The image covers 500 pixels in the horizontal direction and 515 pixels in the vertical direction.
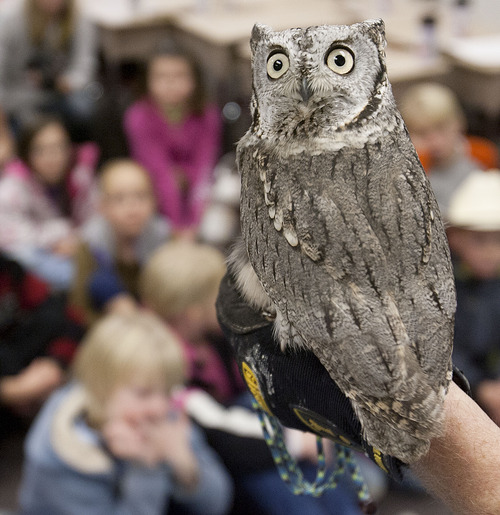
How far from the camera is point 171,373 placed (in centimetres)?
182

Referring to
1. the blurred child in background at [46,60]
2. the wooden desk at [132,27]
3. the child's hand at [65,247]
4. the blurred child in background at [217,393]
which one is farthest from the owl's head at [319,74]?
the wooden desk at [132,27]

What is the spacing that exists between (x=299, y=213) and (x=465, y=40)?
3525 mm

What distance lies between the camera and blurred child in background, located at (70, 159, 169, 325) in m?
2.54

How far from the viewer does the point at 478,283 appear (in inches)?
78.5

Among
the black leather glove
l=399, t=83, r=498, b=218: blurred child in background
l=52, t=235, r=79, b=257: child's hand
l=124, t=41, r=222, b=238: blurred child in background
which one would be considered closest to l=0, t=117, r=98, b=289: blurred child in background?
l=52, t=235, r=79, b=257: child's hand

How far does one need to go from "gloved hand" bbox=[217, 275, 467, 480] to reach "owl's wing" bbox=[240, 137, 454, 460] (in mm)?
46

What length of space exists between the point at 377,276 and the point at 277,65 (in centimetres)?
32

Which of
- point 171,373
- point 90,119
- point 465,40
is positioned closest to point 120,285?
point 171,373

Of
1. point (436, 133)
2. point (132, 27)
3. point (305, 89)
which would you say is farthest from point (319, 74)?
point (132, 27)

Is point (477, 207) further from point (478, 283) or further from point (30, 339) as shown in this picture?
point (30, 339)

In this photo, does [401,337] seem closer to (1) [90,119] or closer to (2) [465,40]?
(1) [90,119]

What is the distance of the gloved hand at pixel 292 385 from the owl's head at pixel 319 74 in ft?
1.08

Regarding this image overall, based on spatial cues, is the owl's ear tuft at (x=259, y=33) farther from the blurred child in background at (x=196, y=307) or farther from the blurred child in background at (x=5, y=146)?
the blurred child in background at (x=5, y=146)

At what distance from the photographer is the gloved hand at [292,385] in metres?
0.96
